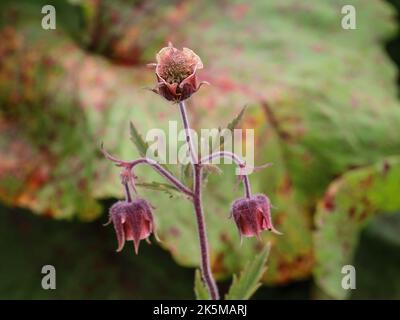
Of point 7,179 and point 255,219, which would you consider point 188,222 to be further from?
point 255,219

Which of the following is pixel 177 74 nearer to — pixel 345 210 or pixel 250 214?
pixel 250 214

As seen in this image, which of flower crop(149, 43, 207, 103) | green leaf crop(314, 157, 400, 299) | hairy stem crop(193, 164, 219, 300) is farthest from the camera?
green leaf crop(314, 157, 400, 299)

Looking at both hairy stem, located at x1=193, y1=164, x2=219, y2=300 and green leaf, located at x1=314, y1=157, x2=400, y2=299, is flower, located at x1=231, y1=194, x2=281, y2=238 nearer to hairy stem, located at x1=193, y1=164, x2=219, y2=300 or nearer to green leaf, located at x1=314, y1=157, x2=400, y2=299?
hairy stem, located at x1=193, y1=164, x2=219, y2=300

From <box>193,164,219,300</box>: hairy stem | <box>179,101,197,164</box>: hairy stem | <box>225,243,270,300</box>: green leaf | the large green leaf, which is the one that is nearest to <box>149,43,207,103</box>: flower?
<box>179,101,197,164</box>: hairy stem

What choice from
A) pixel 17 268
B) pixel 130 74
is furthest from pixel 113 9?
pixel 17 268

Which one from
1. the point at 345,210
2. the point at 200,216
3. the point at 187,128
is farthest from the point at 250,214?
the point at 345,210
